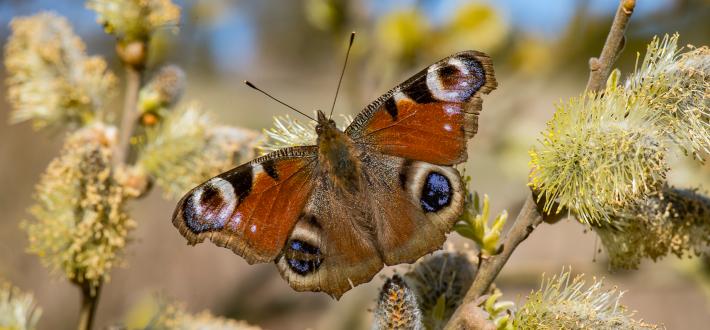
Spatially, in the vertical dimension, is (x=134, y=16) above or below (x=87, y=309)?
above

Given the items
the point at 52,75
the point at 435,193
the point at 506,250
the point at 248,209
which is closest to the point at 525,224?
the point at 506,250

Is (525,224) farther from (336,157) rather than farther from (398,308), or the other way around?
(336,157)

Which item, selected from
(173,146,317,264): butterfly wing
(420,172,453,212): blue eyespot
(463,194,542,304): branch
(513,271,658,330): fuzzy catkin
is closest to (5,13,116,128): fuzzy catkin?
(173,146,317,264): butterfly wing

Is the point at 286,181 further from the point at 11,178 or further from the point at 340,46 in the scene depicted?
the point at 11,178

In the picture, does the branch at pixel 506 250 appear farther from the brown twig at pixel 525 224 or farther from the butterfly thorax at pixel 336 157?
the butterfly thorax at pixel 336 157

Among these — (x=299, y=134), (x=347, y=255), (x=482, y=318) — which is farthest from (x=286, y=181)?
(x=482, y=318)

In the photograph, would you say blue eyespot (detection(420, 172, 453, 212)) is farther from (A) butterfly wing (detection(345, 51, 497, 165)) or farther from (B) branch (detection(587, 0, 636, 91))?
(B) branch (detection(587, 0, 636, 91))
